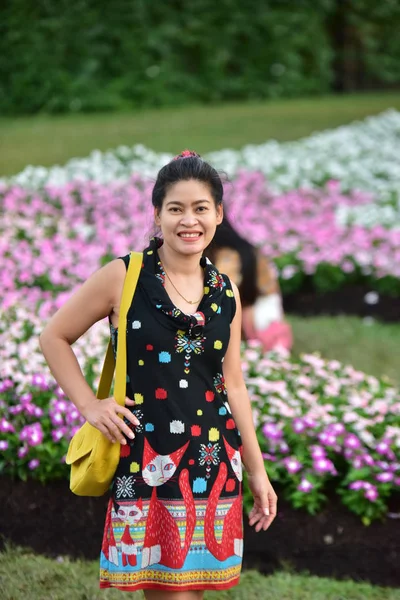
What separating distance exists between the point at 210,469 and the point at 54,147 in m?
11.0

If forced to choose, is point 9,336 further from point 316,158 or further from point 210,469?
point 316,158

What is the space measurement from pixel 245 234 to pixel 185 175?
5843 millimetres

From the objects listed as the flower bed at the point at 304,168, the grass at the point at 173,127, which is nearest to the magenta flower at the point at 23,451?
the flower bed at the point at 304,168

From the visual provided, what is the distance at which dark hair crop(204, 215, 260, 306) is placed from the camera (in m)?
5.01

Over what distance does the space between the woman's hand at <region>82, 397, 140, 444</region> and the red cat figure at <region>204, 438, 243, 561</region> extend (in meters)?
0.25

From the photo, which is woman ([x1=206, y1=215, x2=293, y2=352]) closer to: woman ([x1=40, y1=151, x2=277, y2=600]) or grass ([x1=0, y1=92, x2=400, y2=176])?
woman ([x1=40, y1=151, x2=277, y2=600])

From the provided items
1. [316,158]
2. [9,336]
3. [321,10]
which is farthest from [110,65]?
[9,336]

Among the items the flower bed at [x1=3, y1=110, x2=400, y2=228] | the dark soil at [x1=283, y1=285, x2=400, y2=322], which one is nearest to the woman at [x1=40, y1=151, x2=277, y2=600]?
the dark soil at [x1=283, y1=285, x2=400, y2=322]

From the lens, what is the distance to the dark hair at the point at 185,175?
2301 mm

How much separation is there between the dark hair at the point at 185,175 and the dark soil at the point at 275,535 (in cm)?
177

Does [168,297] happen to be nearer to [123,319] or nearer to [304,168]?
[123,319]

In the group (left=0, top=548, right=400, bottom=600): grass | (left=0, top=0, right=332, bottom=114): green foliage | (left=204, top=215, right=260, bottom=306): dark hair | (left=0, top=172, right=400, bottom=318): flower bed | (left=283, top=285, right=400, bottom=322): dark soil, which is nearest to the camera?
(left=0, top=548, right=400, bottom=600): grass

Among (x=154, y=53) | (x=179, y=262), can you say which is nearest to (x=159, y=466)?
(x=179, y=262)

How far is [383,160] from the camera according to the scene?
1141cm
